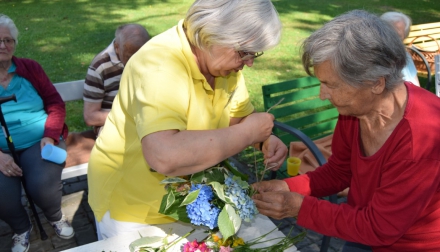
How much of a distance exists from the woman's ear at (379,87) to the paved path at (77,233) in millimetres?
2074

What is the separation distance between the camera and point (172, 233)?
6.96 feet

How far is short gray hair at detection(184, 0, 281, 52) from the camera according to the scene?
1754mm

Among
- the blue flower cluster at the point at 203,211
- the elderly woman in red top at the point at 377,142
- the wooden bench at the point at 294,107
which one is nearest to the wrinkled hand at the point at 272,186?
the elderly woman in red top at the point at 377,142

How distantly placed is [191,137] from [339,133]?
961mm

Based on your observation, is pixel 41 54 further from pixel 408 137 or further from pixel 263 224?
pixel 408 137

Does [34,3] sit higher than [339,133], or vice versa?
[339,133]

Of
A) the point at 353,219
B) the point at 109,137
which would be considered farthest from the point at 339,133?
the point at 109,137

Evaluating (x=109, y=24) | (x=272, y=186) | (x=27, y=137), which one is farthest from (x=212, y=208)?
(x=109, y=24)

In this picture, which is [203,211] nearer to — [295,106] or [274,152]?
[274,152]

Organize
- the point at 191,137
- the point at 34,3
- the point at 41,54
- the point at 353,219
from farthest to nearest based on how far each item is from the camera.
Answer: the point at 34,3
the point at 41,54
the point at 353,219
the point at 191,137

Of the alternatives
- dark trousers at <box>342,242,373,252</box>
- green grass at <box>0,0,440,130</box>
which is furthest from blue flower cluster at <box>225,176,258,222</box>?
green grass at <box>0,0,440,130</box>

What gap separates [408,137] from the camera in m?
1.79

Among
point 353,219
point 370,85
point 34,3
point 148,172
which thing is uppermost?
point 370,85

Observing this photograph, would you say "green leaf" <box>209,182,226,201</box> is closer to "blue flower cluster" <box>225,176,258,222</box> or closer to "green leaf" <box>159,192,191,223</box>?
"blue flower cluster" <box>225,176,258,222</box>
